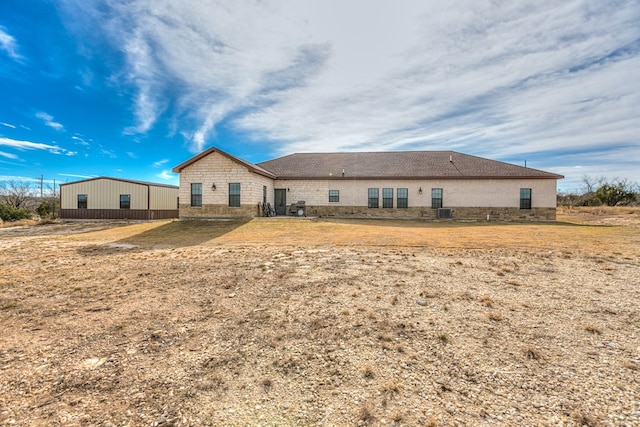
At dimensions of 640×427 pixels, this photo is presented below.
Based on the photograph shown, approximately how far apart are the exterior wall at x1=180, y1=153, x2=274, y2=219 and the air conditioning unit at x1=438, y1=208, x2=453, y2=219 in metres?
13.2

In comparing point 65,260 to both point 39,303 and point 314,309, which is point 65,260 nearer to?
point 39,303

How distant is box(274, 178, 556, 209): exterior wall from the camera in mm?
21875

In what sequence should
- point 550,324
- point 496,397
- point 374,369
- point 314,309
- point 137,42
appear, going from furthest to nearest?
1. point 137,42
2. point 314,309
3. point 550,324
4. point 374,369
5. point 496,397

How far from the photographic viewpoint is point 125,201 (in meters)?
26.1

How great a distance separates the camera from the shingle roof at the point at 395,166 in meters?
22.5

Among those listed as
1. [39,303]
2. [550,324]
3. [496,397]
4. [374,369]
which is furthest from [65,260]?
[550,324]

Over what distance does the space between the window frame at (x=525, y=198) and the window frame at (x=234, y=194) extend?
20.0m

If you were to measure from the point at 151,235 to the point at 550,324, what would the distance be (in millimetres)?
15615

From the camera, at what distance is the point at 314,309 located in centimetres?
488

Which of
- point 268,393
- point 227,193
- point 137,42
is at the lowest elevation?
point 268,393

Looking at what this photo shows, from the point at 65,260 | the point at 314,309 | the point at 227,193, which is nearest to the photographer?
the point at 314,309

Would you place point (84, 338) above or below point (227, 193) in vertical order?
below

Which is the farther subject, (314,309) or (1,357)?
(314,309)

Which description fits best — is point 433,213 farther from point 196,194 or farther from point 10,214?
point 10,214
